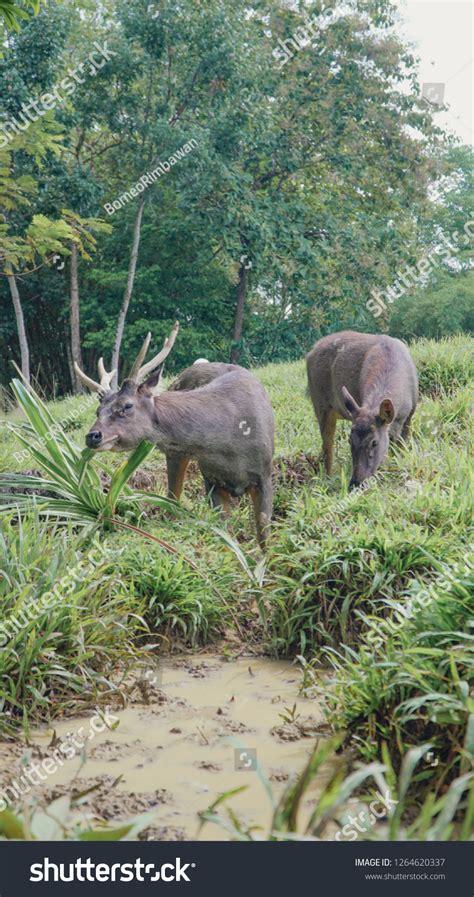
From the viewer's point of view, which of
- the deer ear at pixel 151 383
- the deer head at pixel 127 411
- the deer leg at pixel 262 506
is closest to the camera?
the deer head at pixel 127 411

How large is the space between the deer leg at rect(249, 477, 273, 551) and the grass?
114 millimetres

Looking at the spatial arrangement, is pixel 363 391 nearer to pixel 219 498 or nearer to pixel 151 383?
pixel 219 498

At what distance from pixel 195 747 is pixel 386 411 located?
10.9ft

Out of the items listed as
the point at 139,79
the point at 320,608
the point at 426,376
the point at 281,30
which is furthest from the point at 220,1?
the point at 320,608

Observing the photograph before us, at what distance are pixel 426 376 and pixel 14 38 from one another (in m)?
9.40

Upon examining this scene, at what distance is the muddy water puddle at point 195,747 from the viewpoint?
322cm

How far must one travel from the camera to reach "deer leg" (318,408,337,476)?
7.81 m

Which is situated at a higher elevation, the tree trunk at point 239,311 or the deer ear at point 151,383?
the deer ear at point 151,383

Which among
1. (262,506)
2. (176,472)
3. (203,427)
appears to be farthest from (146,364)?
(262,506)

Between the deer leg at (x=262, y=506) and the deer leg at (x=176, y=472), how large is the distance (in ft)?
1.68

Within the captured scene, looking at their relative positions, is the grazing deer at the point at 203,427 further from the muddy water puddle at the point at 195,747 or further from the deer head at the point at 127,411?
the muddy water puddle at the point at 195,747

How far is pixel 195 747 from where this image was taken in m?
3.78

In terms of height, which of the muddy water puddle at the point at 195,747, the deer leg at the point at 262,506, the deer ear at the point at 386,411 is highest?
the deer ear at the point at 386,411

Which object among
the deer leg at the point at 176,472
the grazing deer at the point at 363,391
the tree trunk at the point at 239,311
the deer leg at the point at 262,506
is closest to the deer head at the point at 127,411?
the deer leg at the point at 176,472
